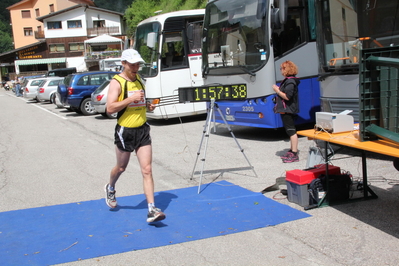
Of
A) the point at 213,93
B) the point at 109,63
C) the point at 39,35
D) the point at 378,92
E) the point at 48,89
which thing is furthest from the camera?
the point at 39,35

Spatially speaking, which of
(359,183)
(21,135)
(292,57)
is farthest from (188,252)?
(21,135)

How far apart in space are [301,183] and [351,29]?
3718mm

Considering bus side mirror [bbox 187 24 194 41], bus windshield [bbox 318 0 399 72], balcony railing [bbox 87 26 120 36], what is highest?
balcony railing [bbox 87 26 120 36]

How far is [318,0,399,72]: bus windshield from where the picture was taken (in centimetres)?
770

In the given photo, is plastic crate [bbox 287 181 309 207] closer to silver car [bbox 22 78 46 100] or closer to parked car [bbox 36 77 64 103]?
parked car [bbox 36 77 64 103]

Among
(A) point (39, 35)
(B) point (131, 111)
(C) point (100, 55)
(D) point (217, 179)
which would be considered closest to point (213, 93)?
(D) point (217, 179)

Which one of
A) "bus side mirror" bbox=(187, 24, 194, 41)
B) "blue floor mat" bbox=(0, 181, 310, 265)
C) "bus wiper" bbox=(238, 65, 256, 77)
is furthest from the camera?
"bus side mirror" bbox=(187, 24, 194, 41)

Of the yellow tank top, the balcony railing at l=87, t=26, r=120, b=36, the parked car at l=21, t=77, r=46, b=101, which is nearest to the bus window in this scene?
the yellow tank top

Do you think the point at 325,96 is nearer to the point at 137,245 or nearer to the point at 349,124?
the point at 349,124

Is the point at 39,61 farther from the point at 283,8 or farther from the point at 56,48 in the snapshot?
the point at 283,8

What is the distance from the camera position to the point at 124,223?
5566 millimetres

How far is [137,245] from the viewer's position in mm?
4816

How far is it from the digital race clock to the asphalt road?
4.45ft

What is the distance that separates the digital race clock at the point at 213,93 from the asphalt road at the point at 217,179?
136 centimetres
